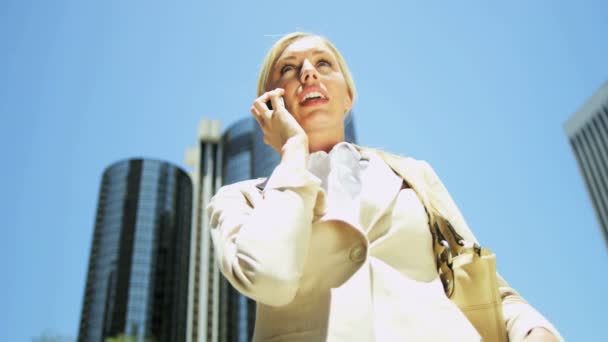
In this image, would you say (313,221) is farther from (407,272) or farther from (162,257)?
(162,257)

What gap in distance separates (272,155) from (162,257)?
2382 centimetres

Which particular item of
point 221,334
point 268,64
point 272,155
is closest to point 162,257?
point 221,334

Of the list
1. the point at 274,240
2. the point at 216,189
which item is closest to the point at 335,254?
the point at 274,240

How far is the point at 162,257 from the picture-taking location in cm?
7912

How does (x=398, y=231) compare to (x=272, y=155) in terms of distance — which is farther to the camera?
(x=272, y=155)

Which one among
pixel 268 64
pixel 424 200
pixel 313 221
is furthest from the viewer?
pixel 268 64

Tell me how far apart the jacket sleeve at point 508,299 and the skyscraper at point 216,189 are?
224ft

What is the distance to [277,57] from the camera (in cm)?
206

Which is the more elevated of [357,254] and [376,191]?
[376,191]

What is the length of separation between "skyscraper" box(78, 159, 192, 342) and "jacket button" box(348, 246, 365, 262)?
243 ft

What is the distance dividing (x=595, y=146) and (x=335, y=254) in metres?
70.7

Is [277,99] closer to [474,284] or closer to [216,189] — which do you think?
[474,284]

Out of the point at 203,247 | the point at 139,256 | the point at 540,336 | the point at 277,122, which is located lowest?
the point at 540,336

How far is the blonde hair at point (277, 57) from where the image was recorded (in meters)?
2.06
